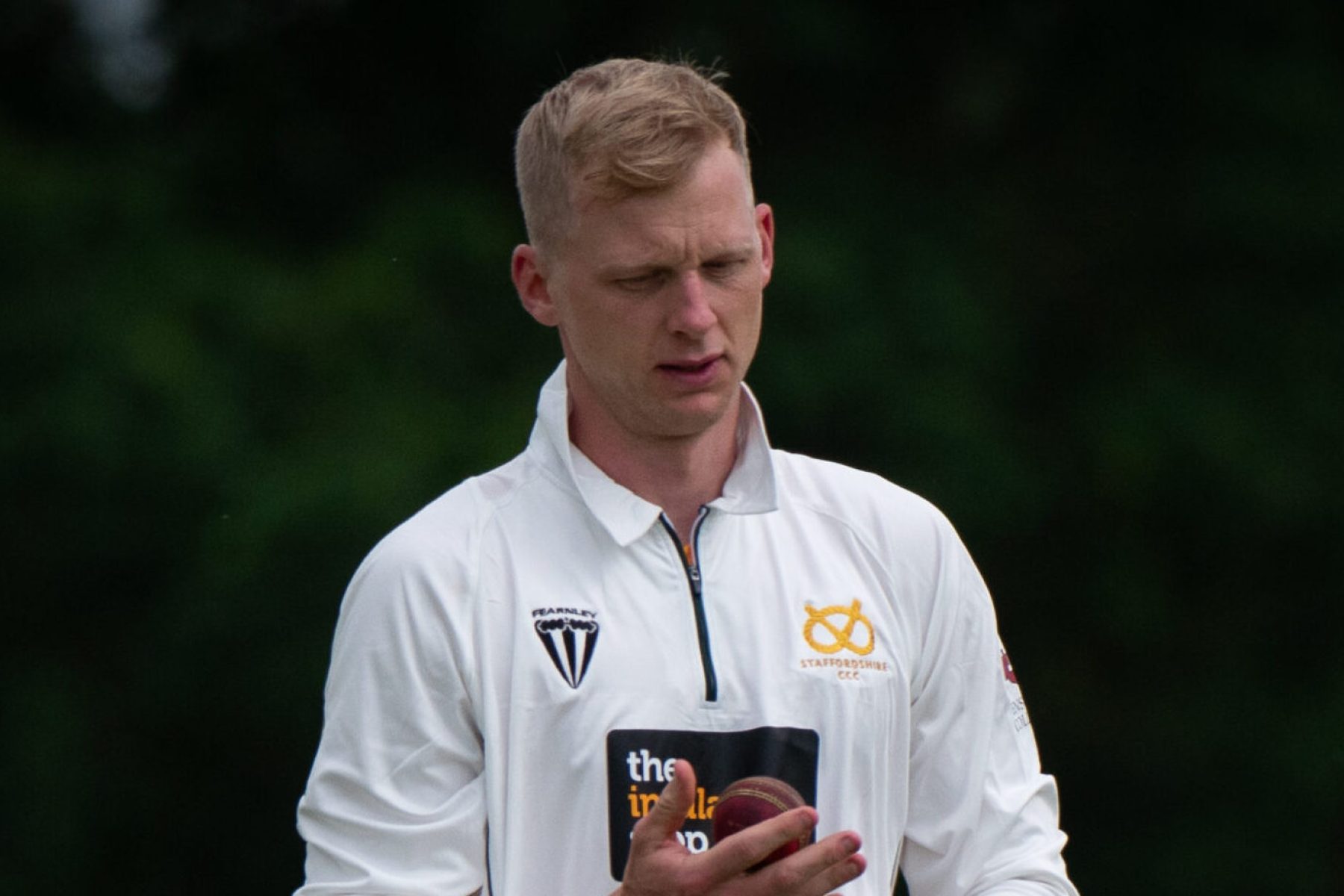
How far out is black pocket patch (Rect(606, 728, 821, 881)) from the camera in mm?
2643

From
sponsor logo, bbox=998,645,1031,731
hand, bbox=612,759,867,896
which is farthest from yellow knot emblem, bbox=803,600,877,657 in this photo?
hand, bbox=612,759,867,896

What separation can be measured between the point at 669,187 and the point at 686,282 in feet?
0.41

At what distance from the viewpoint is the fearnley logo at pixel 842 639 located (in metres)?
2.73

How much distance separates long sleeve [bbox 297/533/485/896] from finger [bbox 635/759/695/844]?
1.11 ft

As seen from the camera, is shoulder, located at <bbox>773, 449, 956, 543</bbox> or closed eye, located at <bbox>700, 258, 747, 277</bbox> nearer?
closed eye, located at <bbox>700, 258, 747, 277</bbox>

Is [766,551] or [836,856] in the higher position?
[766,551]

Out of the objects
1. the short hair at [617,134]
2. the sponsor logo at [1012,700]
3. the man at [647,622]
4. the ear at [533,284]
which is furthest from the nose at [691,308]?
the sponsor logo at [1012,700]

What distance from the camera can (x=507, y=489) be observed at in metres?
2.87

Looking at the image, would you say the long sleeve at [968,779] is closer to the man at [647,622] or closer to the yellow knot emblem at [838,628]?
the man at [647,622]

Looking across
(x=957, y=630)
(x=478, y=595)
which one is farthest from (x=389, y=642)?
(x=957, y=630)

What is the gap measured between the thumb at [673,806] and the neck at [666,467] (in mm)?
529

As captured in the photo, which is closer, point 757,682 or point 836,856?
point 836,856

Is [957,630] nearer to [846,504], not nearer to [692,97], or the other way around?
[846,504]

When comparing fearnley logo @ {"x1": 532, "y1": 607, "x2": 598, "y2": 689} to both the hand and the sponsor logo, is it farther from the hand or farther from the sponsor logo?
the sponsor logo
